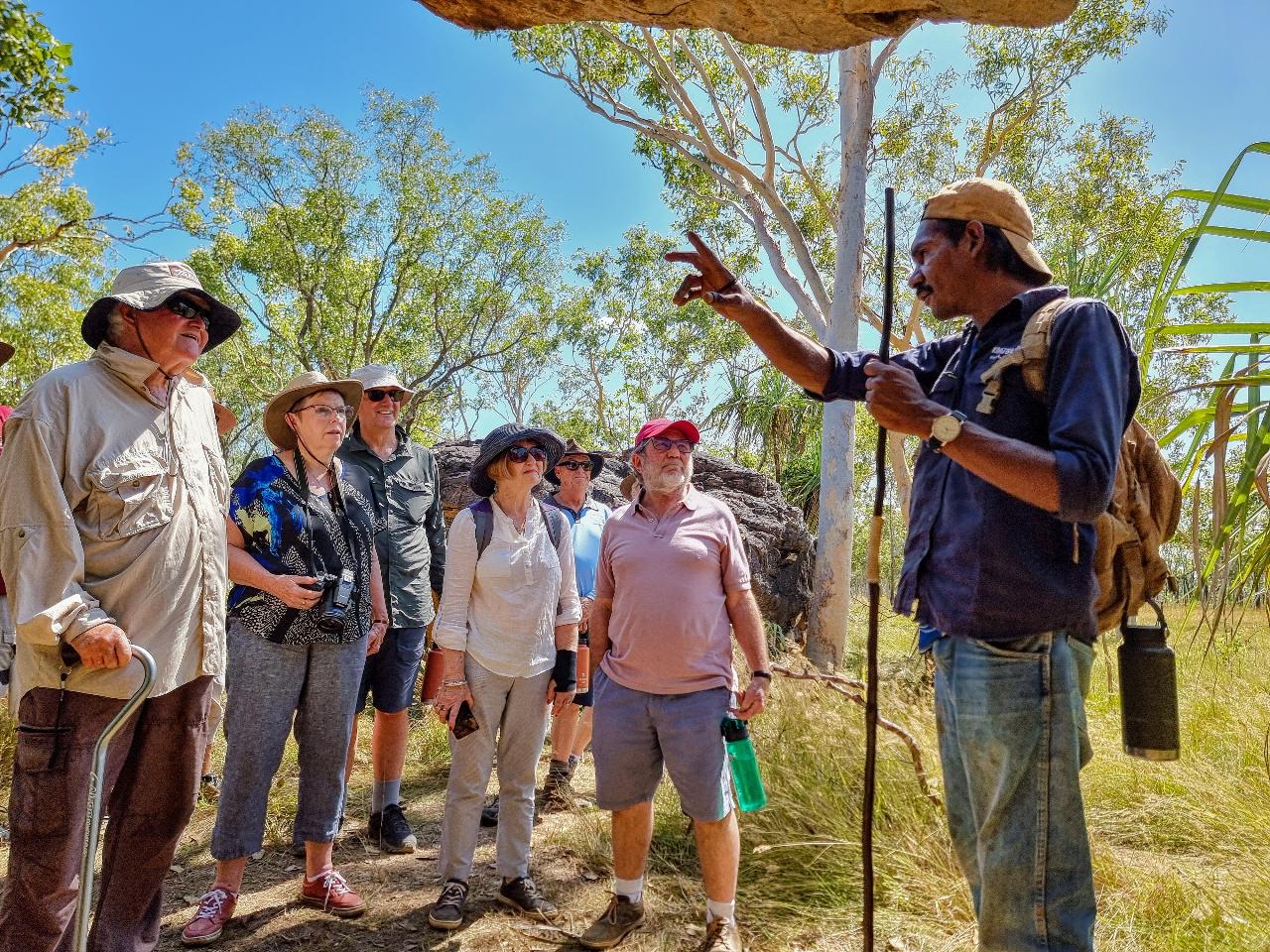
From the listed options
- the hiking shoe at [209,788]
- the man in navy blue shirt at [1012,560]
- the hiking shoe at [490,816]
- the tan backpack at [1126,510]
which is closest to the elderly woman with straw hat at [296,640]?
the hiking shoe at [490,816]

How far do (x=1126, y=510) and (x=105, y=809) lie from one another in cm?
→ 309

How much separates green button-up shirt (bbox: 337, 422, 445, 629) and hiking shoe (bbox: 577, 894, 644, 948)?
6.03 feet

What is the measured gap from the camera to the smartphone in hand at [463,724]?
3627 mm

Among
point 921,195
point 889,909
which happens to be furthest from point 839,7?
point 921,195

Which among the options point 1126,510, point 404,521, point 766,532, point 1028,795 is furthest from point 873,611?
point 766,532

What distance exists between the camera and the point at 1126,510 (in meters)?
1.88

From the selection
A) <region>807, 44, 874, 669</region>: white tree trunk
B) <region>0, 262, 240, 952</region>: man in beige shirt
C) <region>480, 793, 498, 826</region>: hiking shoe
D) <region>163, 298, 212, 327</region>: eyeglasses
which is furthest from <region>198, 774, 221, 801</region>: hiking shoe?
<region>807, 44, 874, 669</region>: white tree trunk

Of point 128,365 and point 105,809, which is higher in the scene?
point 128,365

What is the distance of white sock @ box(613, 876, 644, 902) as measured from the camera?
348cm

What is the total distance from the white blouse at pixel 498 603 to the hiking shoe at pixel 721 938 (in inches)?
48.5

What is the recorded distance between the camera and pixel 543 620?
3.88 m

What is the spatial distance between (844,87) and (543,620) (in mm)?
9281

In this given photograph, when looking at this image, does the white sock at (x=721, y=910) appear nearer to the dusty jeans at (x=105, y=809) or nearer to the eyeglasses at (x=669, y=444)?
the eyeglasses at (x=669, y=444)

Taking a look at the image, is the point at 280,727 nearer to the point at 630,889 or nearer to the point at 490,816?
the point at 630,889
